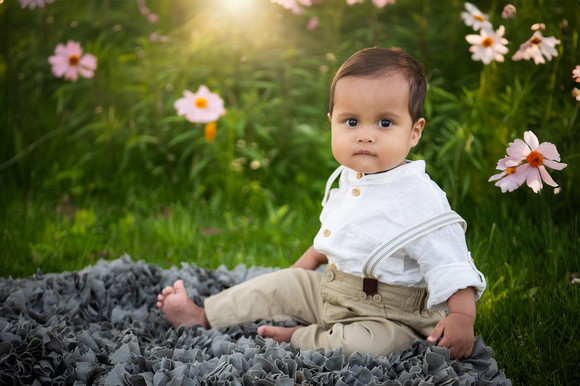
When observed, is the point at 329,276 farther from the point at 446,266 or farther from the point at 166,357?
the point at 166,357

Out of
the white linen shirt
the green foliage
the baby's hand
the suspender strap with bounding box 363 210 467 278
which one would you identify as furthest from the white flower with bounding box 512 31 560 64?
the baby's hand

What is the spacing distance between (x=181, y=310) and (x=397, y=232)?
0.87 metres

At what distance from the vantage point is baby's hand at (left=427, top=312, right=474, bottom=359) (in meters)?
1.62

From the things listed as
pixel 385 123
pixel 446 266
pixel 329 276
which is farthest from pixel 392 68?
pixel 329 276

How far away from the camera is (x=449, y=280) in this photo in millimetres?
1604

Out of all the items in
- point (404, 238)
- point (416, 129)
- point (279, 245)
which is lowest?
point (279, 245)

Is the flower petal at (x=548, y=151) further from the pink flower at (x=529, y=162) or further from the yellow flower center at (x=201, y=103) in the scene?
the yellow flower center at (x=201, y=103)

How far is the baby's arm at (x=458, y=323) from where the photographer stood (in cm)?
162

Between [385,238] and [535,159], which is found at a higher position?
[535,159]

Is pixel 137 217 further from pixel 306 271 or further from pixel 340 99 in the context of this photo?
pixel 340 99

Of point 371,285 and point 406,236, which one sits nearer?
point 406,236

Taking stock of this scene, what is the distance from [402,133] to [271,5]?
2497mm

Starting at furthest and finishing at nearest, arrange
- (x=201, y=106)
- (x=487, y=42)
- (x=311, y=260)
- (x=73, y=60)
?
(x=73, y=60)
(x=201, y=106)
(x=487, y=42)
(x=311, y=260)

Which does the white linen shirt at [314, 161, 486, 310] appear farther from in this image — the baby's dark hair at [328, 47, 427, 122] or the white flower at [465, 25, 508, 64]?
the white flower at [465, 25, 508, 64]
